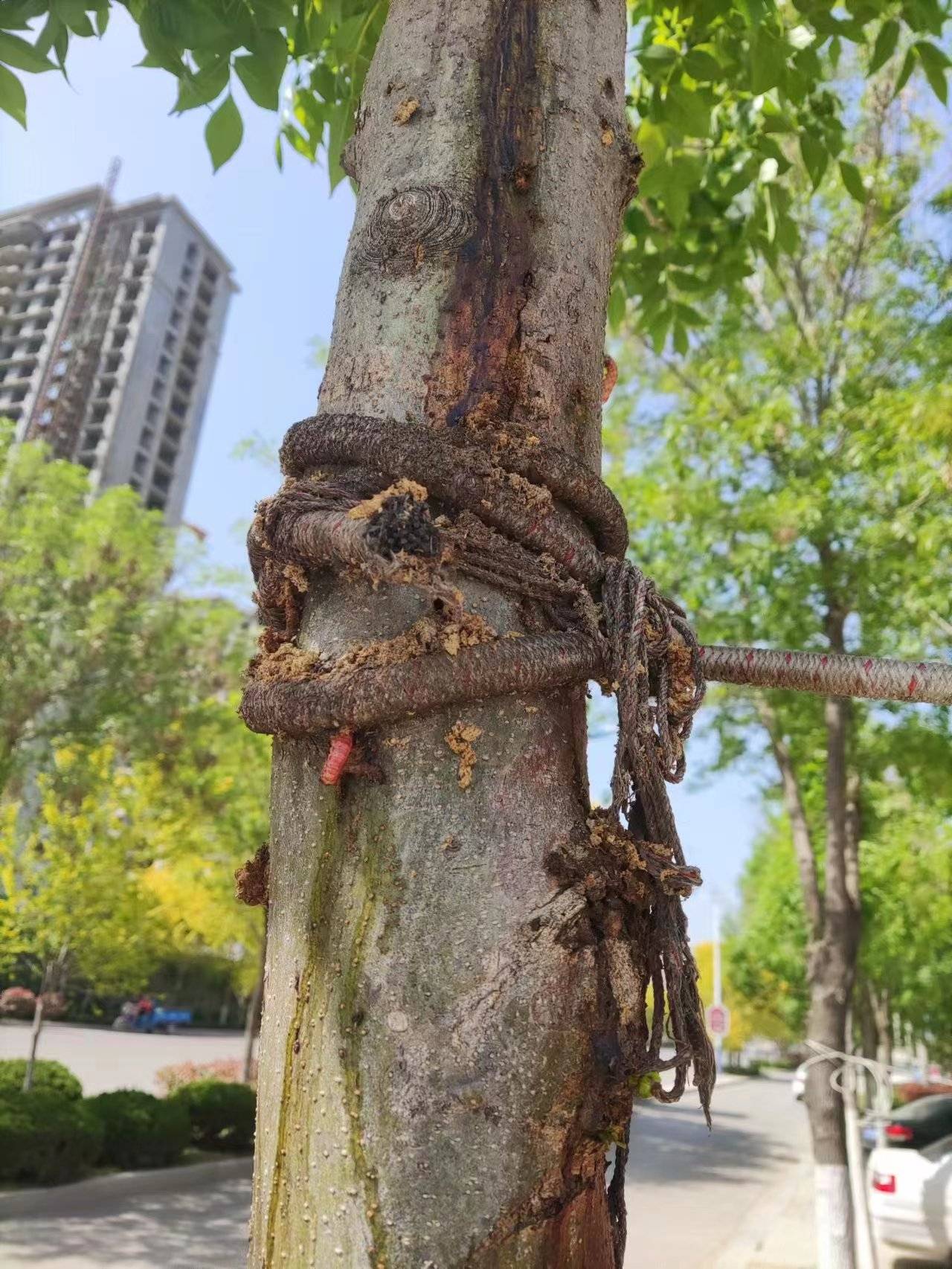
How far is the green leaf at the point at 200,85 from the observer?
2.68 metres

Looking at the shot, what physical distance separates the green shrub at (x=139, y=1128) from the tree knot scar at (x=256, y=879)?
10518 mm

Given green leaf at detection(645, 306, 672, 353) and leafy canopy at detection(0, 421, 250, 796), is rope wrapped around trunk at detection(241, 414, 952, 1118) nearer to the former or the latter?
green leaf at detection(645, 306, 672, 353)

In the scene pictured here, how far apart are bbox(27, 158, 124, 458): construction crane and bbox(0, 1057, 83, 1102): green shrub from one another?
92.6ft

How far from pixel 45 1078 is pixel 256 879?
36.5ft

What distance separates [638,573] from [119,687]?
10527mm

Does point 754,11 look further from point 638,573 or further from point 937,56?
point 638,573

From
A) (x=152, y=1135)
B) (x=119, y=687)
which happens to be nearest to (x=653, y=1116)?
(x=152, y=1135)

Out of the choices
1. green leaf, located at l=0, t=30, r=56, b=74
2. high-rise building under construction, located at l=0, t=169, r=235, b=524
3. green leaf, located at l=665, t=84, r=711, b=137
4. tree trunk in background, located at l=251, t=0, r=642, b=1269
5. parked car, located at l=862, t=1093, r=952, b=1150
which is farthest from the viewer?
high-rise building under construction, located at l=0, t=169, r=235, b=524

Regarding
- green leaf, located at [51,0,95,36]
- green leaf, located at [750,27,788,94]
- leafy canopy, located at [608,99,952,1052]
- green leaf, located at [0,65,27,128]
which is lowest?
green leaf, located at [0,65,27,128]

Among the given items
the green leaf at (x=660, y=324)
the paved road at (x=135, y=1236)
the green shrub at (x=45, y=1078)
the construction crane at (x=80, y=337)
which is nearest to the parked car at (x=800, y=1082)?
the paved road at (x=135, y=1236)

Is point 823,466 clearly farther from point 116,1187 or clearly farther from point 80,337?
point 80,337

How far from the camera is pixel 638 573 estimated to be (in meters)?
1.25

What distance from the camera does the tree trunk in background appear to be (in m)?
0.92

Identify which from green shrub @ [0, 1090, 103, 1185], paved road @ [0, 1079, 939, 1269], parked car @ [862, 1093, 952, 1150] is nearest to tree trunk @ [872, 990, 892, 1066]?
paved road @ [0, 1079, 939, 1269]
